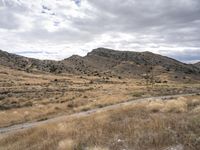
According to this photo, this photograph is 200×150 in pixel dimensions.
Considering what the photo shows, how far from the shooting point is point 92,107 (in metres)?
34.0

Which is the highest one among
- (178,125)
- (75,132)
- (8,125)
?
(178,125)

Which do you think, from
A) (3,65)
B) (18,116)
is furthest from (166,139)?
(3,65)

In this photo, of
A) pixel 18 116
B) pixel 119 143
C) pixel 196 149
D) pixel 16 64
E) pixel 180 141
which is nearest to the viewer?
pixel 196 149

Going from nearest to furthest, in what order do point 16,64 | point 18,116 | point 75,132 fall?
point 75,132, point 18,116, point 16,64

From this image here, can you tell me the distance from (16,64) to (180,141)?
510 ft

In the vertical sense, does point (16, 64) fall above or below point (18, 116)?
above

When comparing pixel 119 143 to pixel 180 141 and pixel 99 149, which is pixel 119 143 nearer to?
pixel 99 149

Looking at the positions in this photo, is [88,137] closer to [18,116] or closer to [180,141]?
[180,141]

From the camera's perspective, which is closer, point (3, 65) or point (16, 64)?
point (3, 65)

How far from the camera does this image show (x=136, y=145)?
8.96 metres

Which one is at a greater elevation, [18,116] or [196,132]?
[196,132]

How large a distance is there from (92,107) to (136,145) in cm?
2514

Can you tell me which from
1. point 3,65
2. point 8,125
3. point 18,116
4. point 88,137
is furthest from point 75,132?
point 3,65

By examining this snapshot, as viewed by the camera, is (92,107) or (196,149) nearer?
(196,149)
